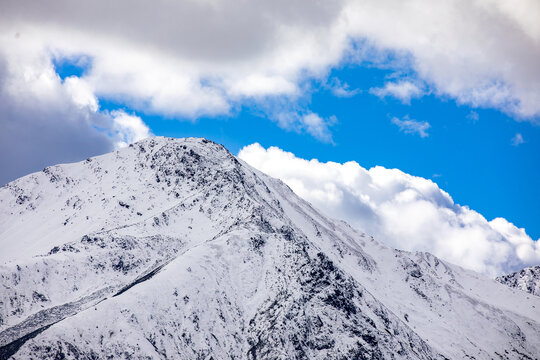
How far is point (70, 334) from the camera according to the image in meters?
166

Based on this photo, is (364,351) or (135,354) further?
(364,351)

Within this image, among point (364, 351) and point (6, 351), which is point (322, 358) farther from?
point (6, 351)

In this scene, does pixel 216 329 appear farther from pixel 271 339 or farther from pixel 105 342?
pixel 105 342

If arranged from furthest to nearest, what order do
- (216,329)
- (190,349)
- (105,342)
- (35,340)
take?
(216,329), (190,349), (105,342), (35,340)

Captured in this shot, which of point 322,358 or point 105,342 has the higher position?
point 105,342

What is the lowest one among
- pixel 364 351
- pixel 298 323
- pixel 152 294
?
pixel 364 351

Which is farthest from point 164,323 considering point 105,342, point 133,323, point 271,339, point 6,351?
point 6,351

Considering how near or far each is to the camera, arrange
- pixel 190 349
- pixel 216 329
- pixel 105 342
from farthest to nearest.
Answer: pixel 216 329 < pixel 190 349 < pixel 105 342

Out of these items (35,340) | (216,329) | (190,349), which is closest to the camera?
(35,340)

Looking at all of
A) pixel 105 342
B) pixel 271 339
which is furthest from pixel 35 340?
pixel 271 339

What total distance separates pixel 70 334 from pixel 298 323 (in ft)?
264

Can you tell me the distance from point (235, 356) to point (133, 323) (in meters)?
39.2

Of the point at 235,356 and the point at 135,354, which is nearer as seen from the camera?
the point at 135,354

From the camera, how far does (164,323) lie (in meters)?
189
